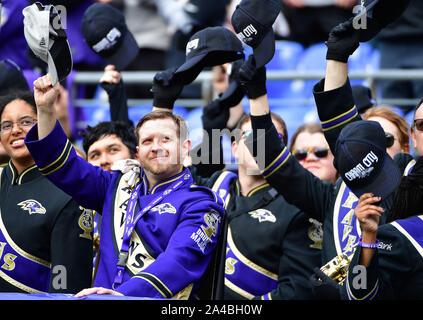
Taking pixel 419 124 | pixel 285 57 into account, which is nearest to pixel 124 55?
pixel 419 124

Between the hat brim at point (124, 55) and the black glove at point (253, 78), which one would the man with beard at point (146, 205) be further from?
the hat brim at point (124, 55)

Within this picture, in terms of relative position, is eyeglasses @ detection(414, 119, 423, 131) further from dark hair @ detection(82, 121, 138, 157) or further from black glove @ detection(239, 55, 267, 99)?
dark hair @ detection(82, 121, 138, 157)

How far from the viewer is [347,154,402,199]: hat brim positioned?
315 centimetres

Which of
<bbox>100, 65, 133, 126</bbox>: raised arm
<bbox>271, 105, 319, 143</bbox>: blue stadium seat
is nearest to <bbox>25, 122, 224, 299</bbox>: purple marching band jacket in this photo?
<bbox>100, 65, 133, 126</bbox>: raised arm

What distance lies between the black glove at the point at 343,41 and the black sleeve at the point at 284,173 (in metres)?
0.51

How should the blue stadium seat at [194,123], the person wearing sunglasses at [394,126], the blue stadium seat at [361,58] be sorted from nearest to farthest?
the person wearing sunglasses at [394,126]
the blue stadium seat at [194,123]
the blue stadium seat at [361,58]

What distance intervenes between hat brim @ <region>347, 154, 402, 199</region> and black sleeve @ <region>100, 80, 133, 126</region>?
2.28m

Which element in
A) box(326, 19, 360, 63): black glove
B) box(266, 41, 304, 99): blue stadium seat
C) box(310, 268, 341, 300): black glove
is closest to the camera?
box(310, 268, 341, 300): black glove

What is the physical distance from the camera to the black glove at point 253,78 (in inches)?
162

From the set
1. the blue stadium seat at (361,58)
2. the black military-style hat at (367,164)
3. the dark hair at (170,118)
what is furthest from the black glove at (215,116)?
the blue stadium seat at (361,58)

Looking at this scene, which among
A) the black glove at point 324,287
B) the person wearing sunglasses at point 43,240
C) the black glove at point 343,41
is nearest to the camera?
the black glove at point 324,287

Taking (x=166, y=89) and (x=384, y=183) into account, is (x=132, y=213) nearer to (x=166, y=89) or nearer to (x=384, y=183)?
(x=166, y=89)

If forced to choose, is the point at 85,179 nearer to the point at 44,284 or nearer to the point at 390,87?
the point at 44,284
